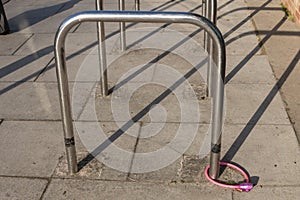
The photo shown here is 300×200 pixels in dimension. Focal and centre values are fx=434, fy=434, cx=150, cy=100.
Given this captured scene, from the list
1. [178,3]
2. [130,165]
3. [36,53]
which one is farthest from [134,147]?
[178,3]

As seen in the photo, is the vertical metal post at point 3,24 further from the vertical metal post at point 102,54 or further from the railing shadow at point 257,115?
the railing shadow at point 257,115

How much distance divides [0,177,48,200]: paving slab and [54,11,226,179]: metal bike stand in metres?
0.27

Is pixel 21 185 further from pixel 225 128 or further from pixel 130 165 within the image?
pixel 225 128

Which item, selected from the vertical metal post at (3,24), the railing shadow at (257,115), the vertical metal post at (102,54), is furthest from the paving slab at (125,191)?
the vertical metal post at (3,24)

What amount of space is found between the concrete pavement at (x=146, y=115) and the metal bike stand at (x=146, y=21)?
266 mm

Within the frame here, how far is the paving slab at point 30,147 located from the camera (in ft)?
A: 10.7

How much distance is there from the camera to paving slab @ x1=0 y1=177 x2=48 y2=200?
298 cm

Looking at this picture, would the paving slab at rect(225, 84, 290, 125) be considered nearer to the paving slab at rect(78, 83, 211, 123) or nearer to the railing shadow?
the railing shadow

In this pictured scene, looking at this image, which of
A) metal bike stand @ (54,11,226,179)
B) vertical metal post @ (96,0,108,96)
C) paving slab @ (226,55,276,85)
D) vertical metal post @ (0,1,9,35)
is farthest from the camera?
vertical metal post @ (0,1,9,35)

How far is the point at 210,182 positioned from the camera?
305cm

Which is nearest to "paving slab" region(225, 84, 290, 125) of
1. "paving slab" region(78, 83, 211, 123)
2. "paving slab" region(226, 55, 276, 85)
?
"paving slab" region(226, 55, 276, 85)

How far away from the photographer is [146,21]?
2.60 meters

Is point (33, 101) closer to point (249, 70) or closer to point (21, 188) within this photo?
point (21, 188)

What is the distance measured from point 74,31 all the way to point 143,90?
2.17 meters
